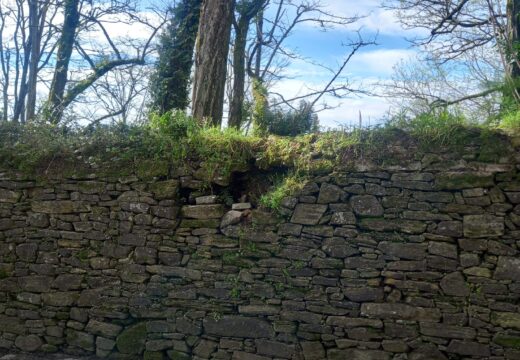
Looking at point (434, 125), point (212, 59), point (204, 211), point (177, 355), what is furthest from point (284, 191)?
point (212, 59)

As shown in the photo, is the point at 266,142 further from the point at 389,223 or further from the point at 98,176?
the point at 98,176

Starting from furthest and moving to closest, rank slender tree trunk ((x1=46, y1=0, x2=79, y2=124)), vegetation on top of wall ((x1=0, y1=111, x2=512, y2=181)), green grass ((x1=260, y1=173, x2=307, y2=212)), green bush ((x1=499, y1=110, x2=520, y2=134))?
slender tree trunk ((x1=46, y1=0, x2=79, y2=124)) → green grass ((x1=260, y1=173, x2=307, y2=212)) → vegetation on top of wall ((x1=0, y1=111, x2=512, y2=181)) → green bush ((x1=499, y1=110, x2=520, y2=134))

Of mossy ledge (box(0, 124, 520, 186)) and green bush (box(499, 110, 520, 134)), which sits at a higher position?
green bush (box(499, 110, 520, 134))

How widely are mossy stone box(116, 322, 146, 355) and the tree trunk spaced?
3.52 meters

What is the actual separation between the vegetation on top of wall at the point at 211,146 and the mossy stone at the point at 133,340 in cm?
183

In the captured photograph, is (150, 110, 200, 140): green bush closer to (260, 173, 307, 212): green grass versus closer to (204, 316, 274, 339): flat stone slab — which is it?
(260, 173, 307, 212): green grass

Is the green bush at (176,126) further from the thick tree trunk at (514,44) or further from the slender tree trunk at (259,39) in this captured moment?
the slender tree trunk at (259,39)

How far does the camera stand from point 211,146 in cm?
611

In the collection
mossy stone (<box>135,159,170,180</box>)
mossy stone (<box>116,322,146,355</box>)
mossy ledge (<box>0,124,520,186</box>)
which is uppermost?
mossy ledge (<box>0,124,520,186</box>)

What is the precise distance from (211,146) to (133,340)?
242 cm

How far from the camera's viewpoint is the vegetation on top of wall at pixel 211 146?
5.25 m

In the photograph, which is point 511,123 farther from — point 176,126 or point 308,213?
point 176,126

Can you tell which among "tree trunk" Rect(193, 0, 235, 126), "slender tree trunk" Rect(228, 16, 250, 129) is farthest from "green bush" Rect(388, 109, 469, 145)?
"slender tree trunk" Rect(228, 16, 250, 129)

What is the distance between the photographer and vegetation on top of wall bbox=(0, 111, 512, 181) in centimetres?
525
